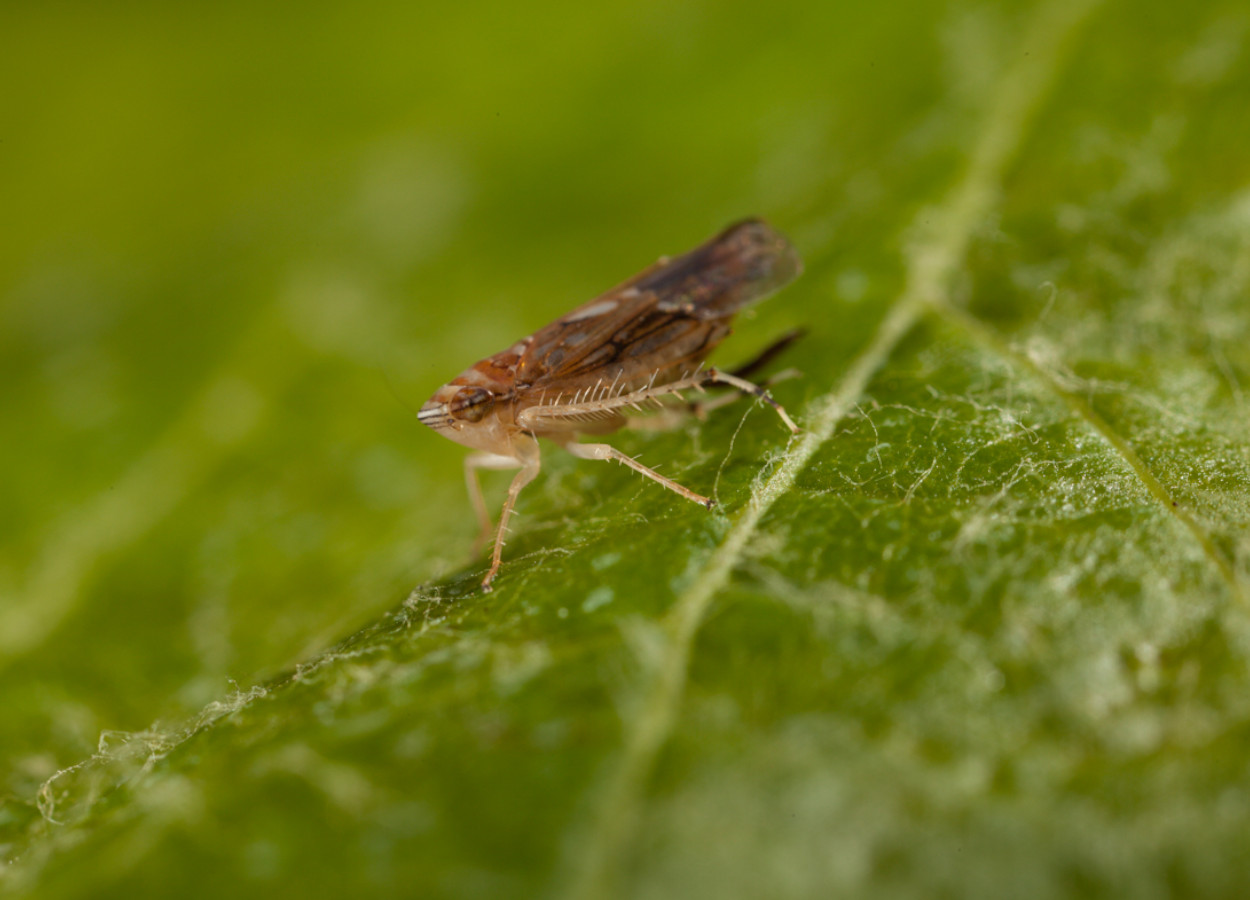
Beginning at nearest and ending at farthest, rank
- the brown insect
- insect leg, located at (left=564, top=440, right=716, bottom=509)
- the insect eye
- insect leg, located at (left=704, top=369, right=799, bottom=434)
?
insect leg, located at (left=564, top=440, right=716, bottom=509) < insect leg, located at (left=704, top=369, right=799, bottom=434) < the brown insect < the insect eye

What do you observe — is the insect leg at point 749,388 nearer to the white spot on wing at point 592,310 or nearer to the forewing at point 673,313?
the forewing at point 673,313

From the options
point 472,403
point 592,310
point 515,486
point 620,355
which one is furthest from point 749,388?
point 472,403

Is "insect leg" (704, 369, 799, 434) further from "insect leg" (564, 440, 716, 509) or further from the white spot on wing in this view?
the white spot on wing

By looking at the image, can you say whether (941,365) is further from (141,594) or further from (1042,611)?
(141,594)

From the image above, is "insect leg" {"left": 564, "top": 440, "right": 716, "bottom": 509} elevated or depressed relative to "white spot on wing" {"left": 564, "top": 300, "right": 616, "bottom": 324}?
depressed

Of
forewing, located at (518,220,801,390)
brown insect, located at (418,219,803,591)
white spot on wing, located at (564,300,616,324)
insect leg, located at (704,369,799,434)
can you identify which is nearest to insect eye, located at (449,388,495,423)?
brown insect, located at (418,219,803,591)

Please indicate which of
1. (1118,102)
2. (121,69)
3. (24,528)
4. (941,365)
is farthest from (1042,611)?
(121,69)

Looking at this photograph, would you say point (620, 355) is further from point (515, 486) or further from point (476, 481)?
point (476, 481)
